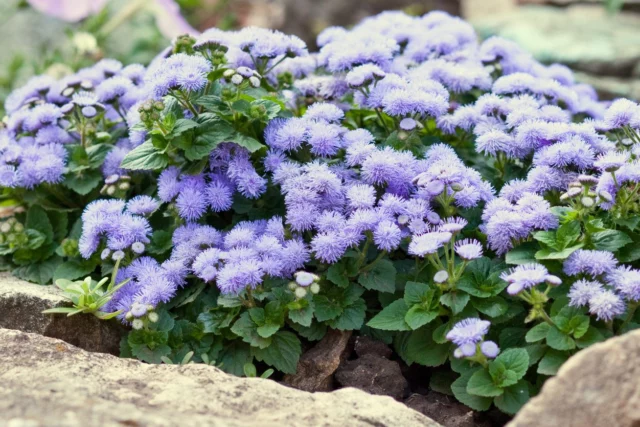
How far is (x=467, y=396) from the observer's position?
2746 millimetres

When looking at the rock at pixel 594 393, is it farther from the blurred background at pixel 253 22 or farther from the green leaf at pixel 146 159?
the blurred background at pixel 253 22

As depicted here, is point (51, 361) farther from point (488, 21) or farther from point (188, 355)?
point (488, 21)

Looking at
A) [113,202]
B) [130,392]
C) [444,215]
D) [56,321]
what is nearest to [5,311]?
[56,321]

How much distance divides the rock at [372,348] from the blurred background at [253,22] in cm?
342

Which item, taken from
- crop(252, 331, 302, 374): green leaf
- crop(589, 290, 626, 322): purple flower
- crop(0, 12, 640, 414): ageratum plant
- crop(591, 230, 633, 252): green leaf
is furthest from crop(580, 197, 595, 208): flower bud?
crop(252, 331, 302, 374): green leaf

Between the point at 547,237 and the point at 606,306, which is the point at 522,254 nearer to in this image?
the point at 547,237

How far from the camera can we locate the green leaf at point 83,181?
3.61 m

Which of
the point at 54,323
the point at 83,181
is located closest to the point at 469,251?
the point at 54,323

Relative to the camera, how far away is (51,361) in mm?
2629

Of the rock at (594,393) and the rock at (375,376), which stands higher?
the rock at (594,393)

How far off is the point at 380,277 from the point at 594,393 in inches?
43.7

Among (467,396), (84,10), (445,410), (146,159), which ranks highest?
(84,10)

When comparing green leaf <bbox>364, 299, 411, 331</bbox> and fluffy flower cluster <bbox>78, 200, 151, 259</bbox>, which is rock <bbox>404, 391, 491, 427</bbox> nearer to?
green leaf <bbox>364, 299, 411, 331</bbox>

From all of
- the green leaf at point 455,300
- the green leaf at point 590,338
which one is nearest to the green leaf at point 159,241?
the green leaf at point 455,300
